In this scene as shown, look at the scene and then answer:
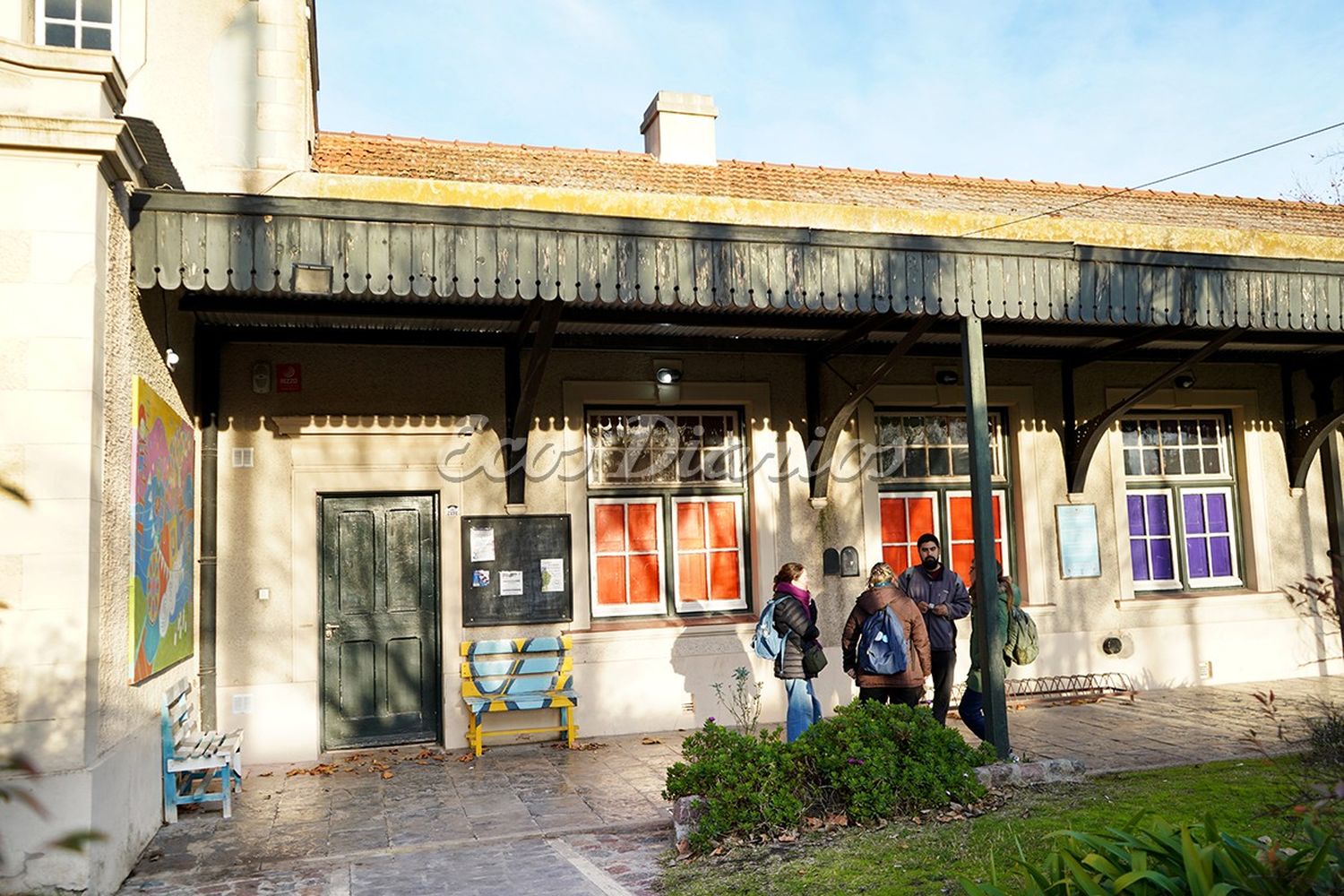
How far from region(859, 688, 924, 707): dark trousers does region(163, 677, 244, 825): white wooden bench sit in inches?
157

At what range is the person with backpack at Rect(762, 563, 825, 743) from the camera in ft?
24.2

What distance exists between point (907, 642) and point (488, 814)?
288cm

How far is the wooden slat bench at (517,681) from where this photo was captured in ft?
27.5

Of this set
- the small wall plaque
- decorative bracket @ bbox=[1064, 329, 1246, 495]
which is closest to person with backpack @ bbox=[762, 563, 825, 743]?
the small wall plaque

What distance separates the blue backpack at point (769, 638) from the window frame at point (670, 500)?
199cm

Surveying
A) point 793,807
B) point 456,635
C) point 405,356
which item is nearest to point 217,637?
point 456,635

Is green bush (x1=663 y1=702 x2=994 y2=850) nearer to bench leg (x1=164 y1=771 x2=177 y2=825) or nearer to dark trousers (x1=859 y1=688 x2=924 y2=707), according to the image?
dark trousers (x1=859 y1=688 x2=924 y2=707)

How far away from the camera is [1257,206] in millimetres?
Answer: 13508

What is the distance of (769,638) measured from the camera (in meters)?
7.39

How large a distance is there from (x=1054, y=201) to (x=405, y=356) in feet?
24.5

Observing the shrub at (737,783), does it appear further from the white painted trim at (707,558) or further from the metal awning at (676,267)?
the white painted trim at (707,558)

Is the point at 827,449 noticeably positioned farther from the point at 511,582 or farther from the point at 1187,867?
the point at 1187,867

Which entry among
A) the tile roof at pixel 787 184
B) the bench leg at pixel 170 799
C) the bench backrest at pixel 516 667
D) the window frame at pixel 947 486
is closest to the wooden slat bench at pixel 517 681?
the bench backrest at pixel 516 667

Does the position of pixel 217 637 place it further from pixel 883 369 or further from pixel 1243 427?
pixel 1243 427
